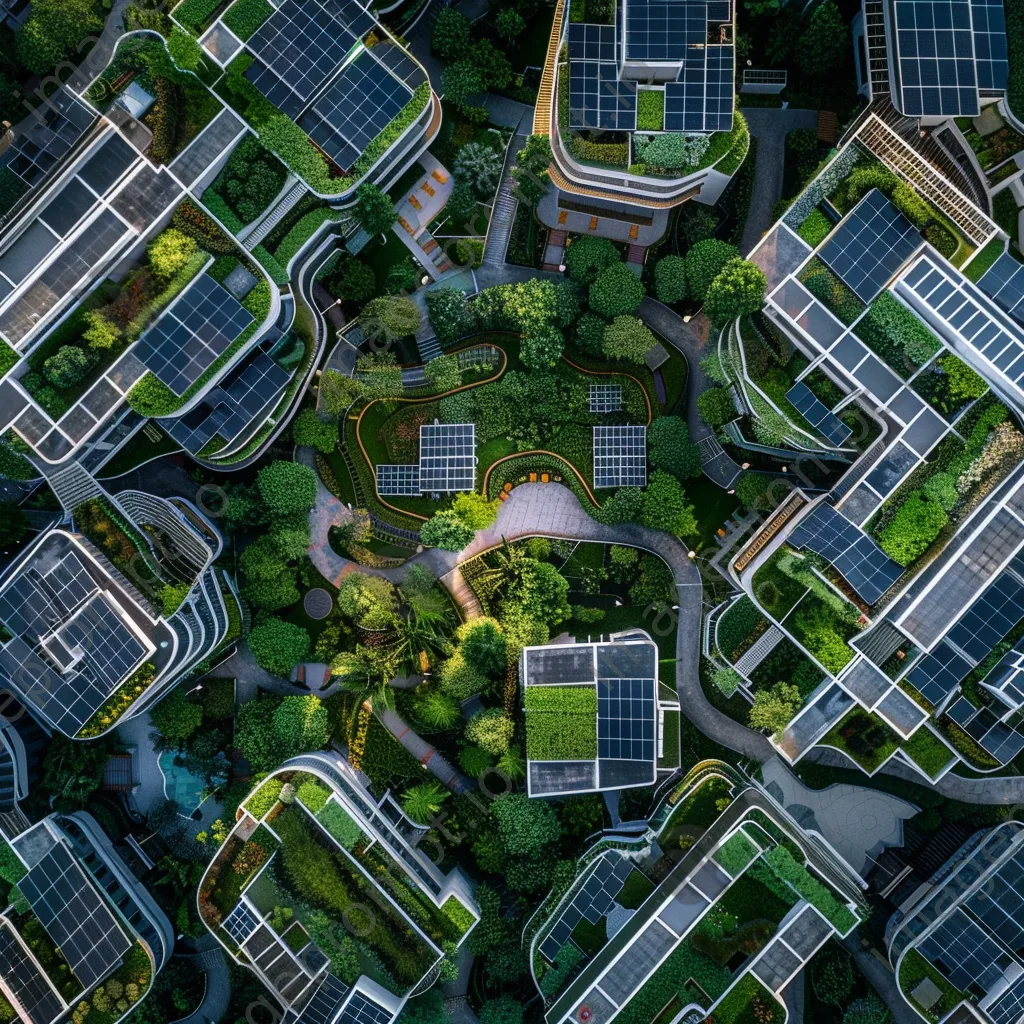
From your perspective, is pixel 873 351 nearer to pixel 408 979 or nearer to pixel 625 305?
pixel 625 305

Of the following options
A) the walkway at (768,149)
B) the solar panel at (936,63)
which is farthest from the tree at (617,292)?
the solar panel at (936,63)

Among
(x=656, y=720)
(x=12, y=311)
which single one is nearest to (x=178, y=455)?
(x=12, y=311)

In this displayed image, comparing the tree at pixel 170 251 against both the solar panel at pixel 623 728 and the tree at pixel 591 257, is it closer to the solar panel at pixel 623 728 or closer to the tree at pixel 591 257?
the tree at pixel 591 257

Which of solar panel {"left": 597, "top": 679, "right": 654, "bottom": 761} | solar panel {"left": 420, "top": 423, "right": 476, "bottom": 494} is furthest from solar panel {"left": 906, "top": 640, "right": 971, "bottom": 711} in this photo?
solar panel {"left": 420, "top": 423, "right": 476, "bottom": 494}

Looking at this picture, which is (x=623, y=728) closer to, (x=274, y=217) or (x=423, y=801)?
(x=423, y=801)

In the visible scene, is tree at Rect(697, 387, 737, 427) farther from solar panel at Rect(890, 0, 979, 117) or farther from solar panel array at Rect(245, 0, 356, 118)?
solar panel array at Rect(245, 0, 356, 118)

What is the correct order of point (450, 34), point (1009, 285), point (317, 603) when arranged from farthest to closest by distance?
point (317, 603)
point (450, 34)
point (1009, 285)

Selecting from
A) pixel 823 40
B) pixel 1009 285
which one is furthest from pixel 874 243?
pixel 823 40
